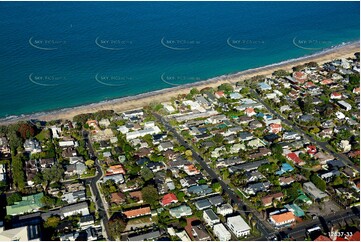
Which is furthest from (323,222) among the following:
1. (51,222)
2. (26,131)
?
(26,131)

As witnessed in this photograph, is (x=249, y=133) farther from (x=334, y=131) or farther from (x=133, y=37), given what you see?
(x=133, y=37)

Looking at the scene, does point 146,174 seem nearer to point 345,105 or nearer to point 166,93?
point 166,93

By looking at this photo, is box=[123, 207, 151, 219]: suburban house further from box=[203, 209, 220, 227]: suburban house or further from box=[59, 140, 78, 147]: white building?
box=[59, 140, 78, 147]: white building

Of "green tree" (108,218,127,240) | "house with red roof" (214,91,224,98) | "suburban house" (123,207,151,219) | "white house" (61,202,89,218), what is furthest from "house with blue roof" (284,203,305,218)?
"house with red roof" (214,91,224,98)

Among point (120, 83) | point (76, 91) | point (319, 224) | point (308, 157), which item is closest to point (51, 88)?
point (76, 91)

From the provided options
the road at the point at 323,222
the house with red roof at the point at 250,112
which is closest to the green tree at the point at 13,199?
the road at the point at 323,222
